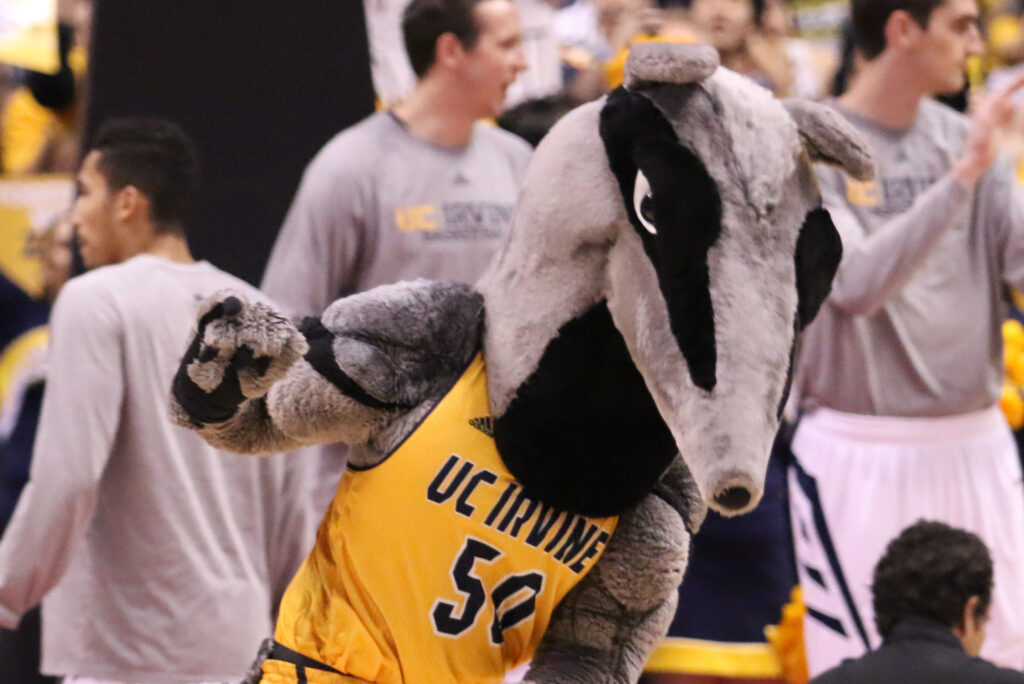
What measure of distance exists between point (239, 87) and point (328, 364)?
2.66m

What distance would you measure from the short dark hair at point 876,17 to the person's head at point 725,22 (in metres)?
1.03

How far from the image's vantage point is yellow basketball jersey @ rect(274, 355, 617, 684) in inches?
75.6

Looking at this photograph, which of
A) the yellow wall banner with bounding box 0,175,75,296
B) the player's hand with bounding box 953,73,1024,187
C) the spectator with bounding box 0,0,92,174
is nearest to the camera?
the player's hand with bounding box 953,73,1024,187

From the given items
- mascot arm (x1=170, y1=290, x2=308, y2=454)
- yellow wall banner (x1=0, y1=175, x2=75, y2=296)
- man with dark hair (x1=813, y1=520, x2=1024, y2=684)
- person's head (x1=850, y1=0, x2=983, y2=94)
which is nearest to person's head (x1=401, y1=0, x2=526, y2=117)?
person's head (x1=850, y1=0, x2=983, y2=94)

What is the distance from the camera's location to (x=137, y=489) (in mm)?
3150

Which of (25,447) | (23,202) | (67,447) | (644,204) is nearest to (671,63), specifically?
(644,204)

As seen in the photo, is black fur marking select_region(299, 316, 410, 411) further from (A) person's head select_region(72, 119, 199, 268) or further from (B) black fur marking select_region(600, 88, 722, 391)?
(A) person's head select_region(72, 119, 199, 268)

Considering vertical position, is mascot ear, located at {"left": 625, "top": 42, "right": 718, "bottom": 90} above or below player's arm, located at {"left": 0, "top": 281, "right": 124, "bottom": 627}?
above

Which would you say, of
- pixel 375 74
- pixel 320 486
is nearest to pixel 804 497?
pixel 320 486

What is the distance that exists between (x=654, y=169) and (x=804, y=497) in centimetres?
254

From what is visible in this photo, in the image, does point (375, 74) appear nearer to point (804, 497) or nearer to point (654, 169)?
point (804, 497)

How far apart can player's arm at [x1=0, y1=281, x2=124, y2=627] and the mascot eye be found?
5.25 feet

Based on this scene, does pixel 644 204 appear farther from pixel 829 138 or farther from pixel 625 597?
pixel 625 597

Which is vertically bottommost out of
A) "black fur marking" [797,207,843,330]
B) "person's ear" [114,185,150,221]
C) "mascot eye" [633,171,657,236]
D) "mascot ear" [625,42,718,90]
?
"person's ear" [114,185,150,221]
